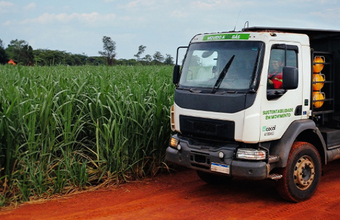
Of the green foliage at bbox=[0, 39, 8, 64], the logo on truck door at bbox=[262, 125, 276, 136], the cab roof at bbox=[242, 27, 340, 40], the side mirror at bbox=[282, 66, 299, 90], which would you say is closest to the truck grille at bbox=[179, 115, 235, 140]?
the logo on truck door at bbox=[262, 125, 276, 136]

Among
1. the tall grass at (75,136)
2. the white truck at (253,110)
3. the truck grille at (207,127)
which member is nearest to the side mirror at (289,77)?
the white truck at (253,110)

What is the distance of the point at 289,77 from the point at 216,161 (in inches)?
54.9

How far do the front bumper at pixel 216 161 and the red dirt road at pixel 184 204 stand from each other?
525 mm

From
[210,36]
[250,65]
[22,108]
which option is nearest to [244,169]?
[250,65]

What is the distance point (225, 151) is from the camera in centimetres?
514

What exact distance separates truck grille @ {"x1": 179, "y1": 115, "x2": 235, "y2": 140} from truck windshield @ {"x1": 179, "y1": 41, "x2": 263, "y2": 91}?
46cm

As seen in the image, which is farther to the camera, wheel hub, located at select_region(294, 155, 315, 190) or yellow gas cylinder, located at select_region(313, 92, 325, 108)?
yellow gas cylinder, located at select_region(313, 92, 325, 108)

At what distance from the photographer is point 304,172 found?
18.2 ft

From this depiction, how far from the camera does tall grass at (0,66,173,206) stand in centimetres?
550

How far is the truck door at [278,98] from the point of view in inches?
201

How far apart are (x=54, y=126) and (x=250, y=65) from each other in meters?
2.86

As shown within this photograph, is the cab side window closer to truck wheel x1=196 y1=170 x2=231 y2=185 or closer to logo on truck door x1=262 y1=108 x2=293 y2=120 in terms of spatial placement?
logo on truck door x1=262 y1=108 x2=293 y2=120

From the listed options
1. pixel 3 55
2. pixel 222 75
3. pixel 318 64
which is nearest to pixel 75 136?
pixel 222 75

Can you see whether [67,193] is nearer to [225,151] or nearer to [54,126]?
[54,126]
